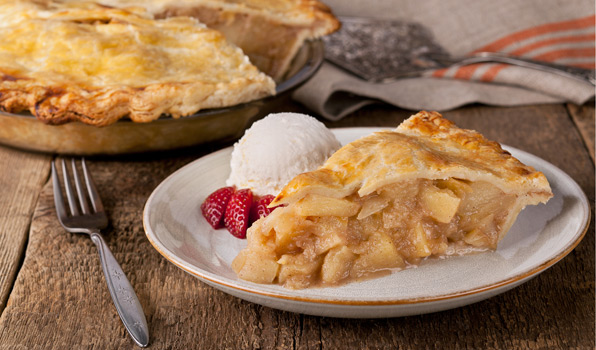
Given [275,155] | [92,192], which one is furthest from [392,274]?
[92,192]

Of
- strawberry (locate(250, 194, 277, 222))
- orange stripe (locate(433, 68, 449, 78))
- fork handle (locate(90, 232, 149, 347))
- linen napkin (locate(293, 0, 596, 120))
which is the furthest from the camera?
orange stripe (locate(433, 68, 449, 78))

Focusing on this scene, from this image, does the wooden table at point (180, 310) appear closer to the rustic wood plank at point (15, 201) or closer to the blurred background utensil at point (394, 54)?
the rustic wood plank at point (15, 201)

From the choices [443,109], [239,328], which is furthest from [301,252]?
[443,109]

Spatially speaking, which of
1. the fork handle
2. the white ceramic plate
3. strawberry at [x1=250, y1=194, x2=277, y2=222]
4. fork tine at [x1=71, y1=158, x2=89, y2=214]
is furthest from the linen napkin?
the fork handle

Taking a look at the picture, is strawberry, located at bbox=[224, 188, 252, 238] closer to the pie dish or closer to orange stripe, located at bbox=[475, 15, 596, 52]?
the pie dish

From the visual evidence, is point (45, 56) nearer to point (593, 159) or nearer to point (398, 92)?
point (398, 92)

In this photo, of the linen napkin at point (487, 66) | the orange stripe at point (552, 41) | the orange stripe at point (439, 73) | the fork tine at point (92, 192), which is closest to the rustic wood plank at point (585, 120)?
the linen napkin at point (487, 66)

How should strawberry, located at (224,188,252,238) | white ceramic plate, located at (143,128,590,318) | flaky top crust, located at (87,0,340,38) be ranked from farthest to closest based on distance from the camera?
flaky top crust, located at (87,0,340,38) < strawberry, located at (224,188,252,238) < white ceramic plate, located at (143,128,590,318)
